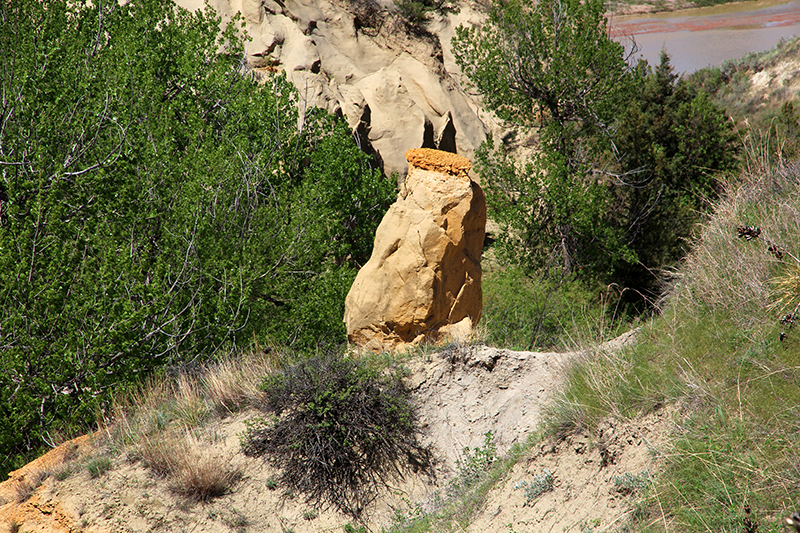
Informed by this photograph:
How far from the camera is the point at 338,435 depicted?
717 centimetres

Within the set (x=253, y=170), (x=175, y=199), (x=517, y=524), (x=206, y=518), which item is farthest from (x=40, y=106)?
(x=517, y=524)

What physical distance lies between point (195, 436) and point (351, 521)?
6.78ft

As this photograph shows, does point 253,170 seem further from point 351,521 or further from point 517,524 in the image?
point 517,524

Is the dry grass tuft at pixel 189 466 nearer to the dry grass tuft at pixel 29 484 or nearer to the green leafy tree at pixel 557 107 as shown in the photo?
the dry grass tuft at pixel 29 484

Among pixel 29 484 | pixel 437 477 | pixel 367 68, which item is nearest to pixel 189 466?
pixel 29 484

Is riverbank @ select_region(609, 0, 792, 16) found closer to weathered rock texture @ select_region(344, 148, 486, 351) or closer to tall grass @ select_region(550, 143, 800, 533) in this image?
weathered rock texture @ select_region(344, 148, 486, 351)

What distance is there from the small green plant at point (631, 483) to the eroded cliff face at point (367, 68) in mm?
14666

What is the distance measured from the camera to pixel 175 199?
435 inches

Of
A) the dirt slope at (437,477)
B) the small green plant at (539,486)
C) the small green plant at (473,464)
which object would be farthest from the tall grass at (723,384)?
the small green plant at (473,464)

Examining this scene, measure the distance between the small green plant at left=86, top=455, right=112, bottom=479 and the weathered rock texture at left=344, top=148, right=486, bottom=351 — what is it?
335 centimetres

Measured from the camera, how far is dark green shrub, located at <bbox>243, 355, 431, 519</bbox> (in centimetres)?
695

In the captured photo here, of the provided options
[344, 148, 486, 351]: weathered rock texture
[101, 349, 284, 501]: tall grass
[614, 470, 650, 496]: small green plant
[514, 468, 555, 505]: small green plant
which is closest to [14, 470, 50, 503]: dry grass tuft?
[101, 349, 284, 501]: tall grass

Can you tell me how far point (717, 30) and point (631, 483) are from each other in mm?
42428

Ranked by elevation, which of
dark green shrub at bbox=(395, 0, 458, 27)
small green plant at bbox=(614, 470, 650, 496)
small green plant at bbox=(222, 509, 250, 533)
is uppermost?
dark green shrub at bbox=(395, 0, 458, 27)
